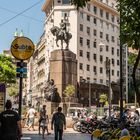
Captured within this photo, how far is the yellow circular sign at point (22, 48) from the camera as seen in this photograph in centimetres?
1290

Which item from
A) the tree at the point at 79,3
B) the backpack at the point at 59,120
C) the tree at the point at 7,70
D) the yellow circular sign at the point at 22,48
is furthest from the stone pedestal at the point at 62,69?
the tree at the point at 79,3

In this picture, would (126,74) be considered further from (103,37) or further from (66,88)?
(66,88)

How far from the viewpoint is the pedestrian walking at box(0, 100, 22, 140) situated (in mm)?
10057

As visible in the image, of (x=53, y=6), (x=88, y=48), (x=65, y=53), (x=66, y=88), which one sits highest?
(x=53, y=6)

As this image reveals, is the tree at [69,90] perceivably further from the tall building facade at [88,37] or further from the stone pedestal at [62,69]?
the tall building facade at [88,37]

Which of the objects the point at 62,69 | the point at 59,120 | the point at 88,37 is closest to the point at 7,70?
the point at 88,37

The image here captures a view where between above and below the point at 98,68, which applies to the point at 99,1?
above

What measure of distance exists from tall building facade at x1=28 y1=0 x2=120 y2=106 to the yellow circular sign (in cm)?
7768

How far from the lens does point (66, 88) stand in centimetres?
5666

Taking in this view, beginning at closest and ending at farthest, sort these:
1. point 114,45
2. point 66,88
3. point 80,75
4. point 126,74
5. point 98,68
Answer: point 66,88 → point 80,75 → point 98,68 → point 114,45 → point 126,74

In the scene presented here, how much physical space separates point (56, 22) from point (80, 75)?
11.6m

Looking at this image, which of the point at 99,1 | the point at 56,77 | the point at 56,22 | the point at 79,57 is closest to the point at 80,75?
the point at 79,57

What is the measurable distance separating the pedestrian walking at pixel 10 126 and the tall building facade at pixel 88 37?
80.6 meters

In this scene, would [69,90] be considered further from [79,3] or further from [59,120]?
[79,3]
